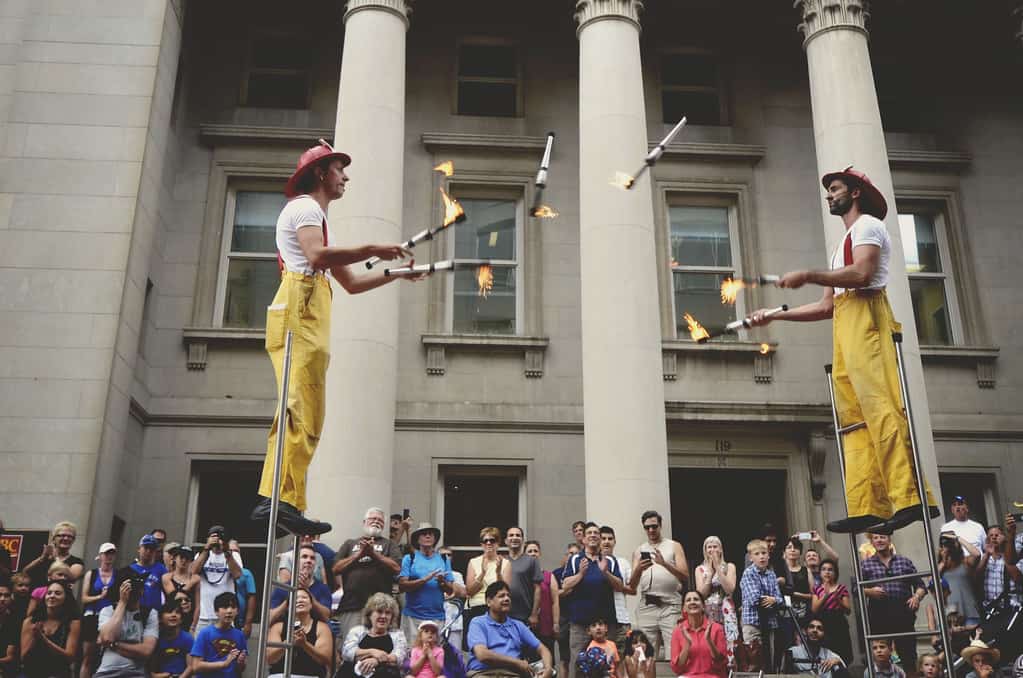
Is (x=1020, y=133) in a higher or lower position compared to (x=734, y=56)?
lower

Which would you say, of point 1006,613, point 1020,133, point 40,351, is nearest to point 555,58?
point 1020,133

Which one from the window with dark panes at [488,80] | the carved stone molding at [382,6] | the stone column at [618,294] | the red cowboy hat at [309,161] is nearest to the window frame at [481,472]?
the stone column at [618,294]

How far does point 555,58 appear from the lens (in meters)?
20.6

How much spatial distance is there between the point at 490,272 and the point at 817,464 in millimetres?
7038

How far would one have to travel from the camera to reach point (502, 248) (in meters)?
19.7

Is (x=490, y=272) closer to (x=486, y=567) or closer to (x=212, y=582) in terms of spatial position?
(x=486, y=567)

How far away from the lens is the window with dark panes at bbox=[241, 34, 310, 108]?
20141 mm

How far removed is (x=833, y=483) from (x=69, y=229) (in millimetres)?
13786

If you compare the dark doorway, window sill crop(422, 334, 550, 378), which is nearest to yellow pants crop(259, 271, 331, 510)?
window sill crop(422, 334, 550, 378)

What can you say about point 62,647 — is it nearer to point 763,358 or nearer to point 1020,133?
point 763,358

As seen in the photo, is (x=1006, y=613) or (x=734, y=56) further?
(x=734, y=56)

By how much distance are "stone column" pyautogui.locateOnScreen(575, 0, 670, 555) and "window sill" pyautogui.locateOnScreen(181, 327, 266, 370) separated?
253 inches

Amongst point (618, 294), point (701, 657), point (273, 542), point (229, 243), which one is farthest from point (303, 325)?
point (229, 243)

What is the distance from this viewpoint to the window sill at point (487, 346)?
18.3 metres
